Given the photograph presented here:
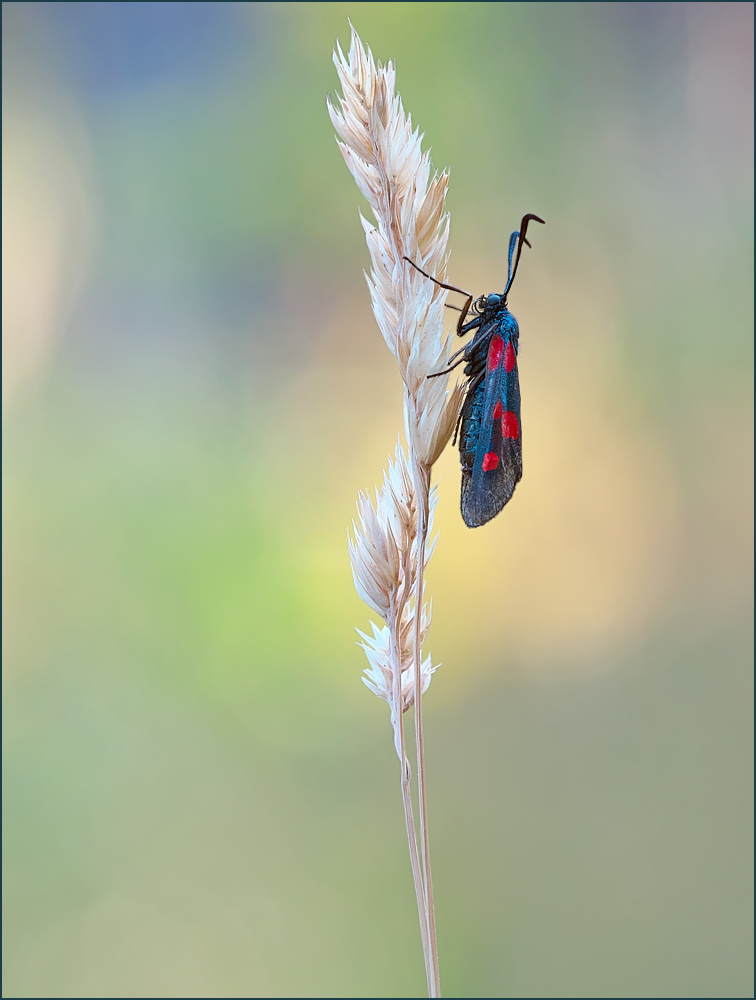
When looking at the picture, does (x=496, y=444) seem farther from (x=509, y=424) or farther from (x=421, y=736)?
(x=421, y=736)

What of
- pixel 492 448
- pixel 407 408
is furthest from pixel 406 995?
pixel 407 408

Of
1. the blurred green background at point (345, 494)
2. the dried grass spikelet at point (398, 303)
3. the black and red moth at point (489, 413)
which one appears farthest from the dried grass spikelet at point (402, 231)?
the blurred green background at point (345, 494)

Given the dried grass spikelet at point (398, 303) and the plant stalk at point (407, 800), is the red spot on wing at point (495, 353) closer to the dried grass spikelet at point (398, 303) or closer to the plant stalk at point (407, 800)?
the dried grass spikelet at point (398, 303)

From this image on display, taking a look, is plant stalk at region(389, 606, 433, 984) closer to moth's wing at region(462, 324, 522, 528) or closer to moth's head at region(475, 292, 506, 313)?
moth's wing at region(462, 324, 522, 528)

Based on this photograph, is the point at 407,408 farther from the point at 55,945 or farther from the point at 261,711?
the point at 55,945

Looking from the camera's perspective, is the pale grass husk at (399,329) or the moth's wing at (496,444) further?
the moth's wing at (496,444)

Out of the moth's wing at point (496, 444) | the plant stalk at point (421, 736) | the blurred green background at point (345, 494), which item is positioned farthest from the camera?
the blurred green background at point (345, 494)

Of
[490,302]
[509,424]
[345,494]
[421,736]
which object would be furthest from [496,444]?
[345,494]
